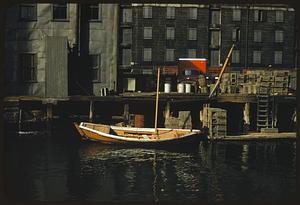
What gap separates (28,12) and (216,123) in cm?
2211

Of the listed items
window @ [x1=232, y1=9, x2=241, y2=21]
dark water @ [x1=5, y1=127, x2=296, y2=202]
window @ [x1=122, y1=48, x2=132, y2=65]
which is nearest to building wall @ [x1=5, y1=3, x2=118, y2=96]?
dark water @ [x1=5, y1=127, x2=296, y2=202]

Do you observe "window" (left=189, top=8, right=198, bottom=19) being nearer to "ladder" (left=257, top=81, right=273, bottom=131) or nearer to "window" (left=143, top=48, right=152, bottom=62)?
"window" (left=143, top=48, right=152, bottom=62)

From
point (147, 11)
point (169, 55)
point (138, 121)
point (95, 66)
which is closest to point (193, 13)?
point (147, 11)

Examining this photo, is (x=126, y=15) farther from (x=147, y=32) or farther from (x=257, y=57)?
(x=257, y=57)

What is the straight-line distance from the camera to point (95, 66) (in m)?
39.5

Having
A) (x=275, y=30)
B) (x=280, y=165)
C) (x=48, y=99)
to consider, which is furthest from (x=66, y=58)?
(x=275, y=30)

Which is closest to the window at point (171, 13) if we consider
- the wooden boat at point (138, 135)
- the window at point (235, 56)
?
the window at point (235, 56)

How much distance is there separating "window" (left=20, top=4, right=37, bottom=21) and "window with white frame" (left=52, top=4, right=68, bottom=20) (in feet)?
6.62

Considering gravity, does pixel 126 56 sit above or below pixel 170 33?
below

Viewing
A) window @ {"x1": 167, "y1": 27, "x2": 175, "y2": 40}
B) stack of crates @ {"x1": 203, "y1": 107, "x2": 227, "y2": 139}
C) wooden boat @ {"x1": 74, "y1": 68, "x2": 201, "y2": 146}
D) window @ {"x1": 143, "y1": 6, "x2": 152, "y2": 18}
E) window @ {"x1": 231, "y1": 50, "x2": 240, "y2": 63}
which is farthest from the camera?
window @ {"x1": 231, "y1": 50, "x2": 240, "y2": 63}

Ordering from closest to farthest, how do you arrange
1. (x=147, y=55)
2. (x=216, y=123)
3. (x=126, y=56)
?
(x=216, y=123), (x=147, y=55), (x=126, y=56)

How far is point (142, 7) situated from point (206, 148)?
130ft

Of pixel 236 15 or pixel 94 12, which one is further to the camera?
pixel 236 15

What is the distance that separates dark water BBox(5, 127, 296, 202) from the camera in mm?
17953
